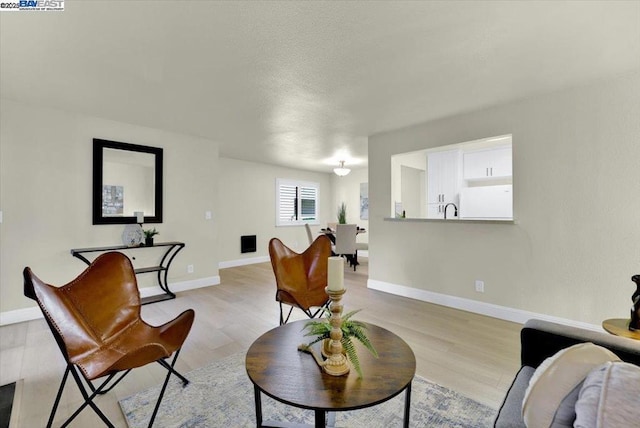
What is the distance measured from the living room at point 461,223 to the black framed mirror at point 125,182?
0.34 ft

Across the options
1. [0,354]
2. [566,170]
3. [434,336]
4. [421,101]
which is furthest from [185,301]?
[566,170]

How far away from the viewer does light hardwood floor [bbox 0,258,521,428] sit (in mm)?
1828

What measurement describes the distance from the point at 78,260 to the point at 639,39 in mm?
5613

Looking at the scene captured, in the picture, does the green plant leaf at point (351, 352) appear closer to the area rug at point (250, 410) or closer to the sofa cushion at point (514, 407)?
the sofa cushion at point (514, 407)

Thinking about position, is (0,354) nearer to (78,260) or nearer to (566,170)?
(78,260)

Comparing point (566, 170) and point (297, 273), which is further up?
point (566, 170)

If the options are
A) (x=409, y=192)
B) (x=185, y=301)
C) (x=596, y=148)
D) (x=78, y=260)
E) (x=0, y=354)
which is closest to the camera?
(x=0, y=354)

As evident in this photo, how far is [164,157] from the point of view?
4.17 m

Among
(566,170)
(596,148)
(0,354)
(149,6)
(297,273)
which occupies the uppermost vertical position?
(149,6)

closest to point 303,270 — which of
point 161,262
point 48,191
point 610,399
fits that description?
point 610,399

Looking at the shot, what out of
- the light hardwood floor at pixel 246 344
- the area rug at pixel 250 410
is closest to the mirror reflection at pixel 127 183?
the light hardwood floor at pixel 246 344

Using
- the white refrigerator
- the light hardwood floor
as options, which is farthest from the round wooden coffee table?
the white refrigerator

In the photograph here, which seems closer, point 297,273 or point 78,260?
point 297,273

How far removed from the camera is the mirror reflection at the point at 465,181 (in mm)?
5121
